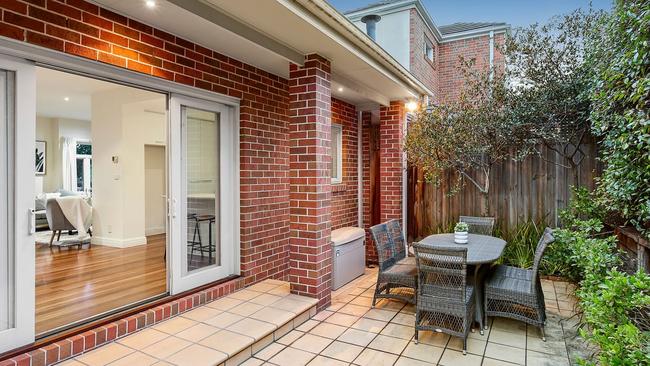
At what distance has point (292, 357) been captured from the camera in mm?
2979

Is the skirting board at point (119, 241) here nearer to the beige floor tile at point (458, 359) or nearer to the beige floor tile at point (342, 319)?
the beige floor tile at point (342, 319)

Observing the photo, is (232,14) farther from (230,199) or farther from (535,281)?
(535,281)

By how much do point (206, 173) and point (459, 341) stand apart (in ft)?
10.1

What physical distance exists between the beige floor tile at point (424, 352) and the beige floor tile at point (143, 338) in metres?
2.05

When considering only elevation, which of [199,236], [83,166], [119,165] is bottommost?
[199,236]

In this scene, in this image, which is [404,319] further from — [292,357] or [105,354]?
[105,354]

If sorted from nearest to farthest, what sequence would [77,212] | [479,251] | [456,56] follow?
[479,251]
[77,212]
[456,56]

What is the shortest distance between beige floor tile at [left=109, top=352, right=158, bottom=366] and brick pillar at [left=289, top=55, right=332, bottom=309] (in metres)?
1.68

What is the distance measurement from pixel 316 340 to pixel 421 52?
8.48 metres

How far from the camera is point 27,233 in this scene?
252cm

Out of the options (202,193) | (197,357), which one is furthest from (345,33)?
Result: (197,357)

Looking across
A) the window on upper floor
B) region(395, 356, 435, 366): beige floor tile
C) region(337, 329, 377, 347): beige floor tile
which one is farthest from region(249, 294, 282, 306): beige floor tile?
the window on upper floor

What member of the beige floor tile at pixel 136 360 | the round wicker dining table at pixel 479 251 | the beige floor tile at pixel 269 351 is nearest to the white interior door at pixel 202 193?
the beige floor tile at pixel 136 360

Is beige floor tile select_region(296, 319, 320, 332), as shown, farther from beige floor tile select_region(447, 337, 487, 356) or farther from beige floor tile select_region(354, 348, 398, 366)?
beige floor tile select_region(447, 337, 487, 356)
